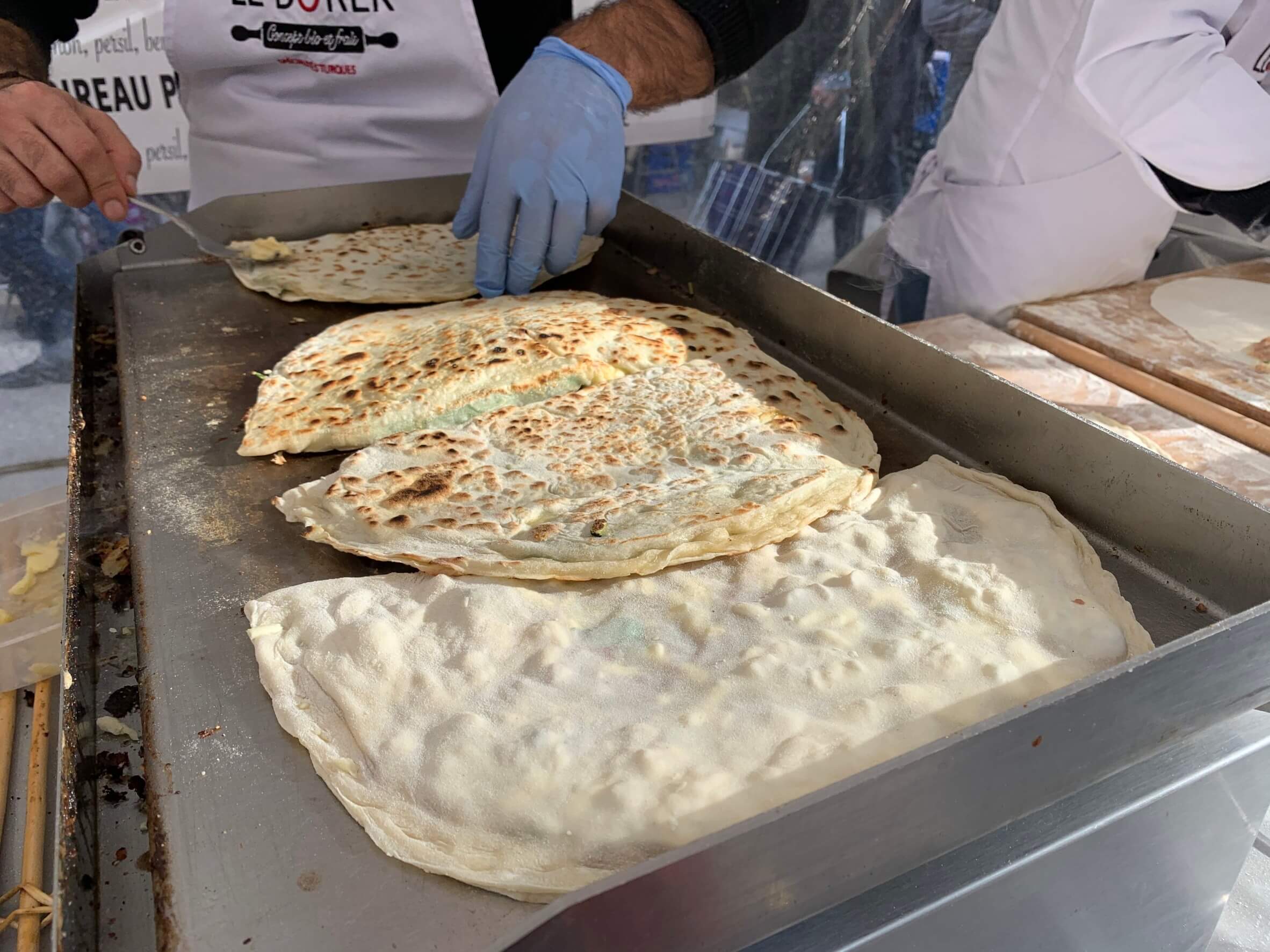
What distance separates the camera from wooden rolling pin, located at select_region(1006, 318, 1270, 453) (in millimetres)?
2135

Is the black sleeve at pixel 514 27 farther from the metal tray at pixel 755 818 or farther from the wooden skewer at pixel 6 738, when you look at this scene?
the wooden skewer at pixel 6 738

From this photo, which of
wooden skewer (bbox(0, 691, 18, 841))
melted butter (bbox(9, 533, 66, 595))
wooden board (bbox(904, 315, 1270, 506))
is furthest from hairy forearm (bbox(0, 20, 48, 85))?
wooden board (bbox(904, 315, 1270, 506))

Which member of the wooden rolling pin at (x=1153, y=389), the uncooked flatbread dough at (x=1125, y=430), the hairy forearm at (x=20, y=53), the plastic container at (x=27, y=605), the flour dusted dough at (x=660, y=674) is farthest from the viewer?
the hairy forearm at (x=20, y=53)

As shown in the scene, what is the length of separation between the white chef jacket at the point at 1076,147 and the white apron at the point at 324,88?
1799 millimetres

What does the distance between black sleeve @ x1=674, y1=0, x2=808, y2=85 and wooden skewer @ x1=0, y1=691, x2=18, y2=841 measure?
9.19ft

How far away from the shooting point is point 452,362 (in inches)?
81.6

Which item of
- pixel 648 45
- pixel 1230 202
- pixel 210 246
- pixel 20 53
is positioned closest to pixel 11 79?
pixel 20 53

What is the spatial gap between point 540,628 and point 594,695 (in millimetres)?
154

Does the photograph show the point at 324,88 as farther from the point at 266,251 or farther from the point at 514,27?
the point at 266,251

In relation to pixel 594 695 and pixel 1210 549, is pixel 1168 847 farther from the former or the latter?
pixel 594 695

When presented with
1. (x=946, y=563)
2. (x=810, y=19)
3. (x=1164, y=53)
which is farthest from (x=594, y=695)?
(x=810, y=19)

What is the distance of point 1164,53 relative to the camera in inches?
102

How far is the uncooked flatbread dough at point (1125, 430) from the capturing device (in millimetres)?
2033

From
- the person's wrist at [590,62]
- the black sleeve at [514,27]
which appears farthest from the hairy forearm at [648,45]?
the black sleeve at [514,27]
